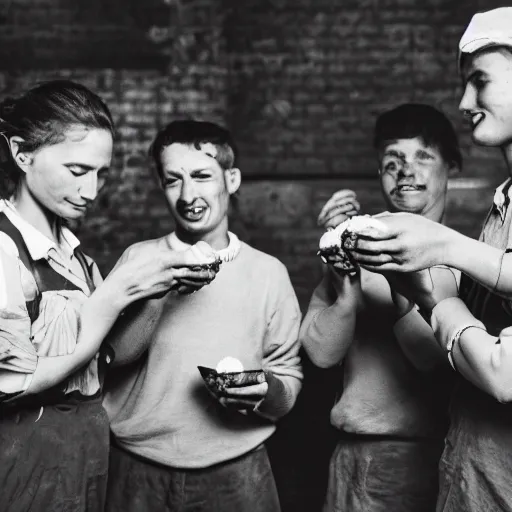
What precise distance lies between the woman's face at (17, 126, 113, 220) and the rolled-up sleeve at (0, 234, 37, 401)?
256 millimetres

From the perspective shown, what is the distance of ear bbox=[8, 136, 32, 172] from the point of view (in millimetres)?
2311

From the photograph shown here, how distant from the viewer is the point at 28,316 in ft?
6.94

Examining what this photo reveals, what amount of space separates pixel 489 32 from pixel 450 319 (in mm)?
740

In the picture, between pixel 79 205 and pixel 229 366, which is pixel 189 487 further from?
pixel 79 205

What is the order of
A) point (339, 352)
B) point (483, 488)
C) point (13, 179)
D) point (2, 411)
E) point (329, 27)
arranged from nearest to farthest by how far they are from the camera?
point (483, 488), point (2, 411), point (13, 179), point (339, 352), point (329, 27)

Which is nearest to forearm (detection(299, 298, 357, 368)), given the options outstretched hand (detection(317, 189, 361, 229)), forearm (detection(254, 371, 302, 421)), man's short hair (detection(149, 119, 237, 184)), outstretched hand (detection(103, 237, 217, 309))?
forearm (detection(254, 371, 302, 421))

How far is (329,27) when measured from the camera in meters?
4.20

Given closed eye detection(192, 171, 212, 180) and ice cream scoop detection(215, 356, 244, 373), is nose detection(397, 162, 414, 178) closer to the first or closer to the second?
closed eye detection(192, 171, 212, 180)

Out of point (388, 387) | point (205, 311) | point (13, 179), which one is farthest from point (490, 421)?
point (13, 179)

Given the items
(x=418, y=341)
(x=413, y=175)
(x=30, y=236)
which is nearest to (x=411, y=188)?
(x=413, y=175)

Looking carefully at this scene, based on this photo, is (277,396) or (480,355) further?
(277,396)

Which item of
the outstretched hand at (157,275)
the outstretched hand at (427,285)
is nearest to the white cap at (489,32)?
the outstretched hand at (427,285)

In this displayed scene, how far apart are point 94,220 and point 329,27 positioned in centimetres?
160

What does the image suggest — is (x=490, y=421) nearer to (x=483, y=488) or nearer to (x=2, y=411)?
(x=483, y=488)
